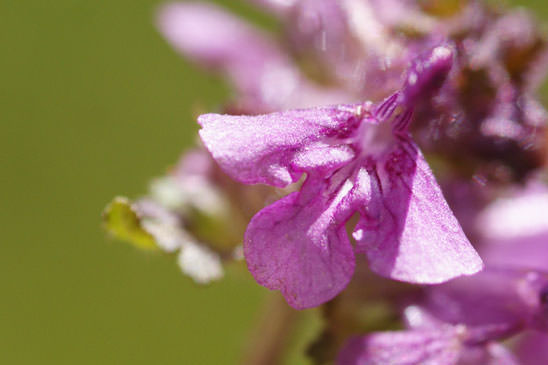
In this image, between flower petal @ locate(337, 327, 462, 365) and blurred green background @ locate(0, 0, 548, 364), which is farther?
blurred green background @ locate(0, 0, 548, 364)

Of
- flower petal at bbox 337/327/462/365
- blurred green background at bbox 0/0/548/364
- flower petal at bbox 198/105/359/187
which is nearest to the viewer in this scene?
flower petal at bbox 198/105/359/187

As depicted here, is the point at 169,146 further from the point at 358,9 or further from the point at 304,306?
the point at 304,306

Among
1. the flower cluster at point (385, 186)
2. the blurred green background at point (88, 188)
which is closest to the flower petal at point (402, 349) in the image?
the flower cluster at point (385, 186)

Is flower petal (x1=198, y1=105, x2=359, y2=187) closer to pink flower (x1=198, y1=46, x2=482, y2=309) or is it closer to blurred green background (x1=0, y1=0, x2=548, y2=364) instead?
pink flower (x1=198, y1=46, x2=482, y2=309)

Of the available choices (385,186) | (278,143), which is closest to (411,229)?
(385,186)

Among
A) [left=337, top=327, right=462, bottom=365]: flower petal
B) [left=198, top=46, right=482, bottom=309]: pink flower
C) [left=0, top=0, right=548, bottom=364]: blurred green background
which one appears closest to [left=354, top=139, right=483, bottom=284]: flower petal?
[left=198, top=46, right=482, bottom=309]: pink flower
